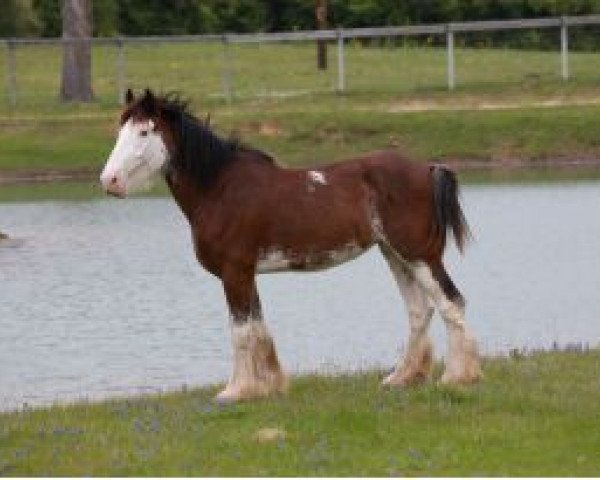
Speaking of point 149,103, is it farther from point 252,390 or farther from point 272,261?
point 252,390

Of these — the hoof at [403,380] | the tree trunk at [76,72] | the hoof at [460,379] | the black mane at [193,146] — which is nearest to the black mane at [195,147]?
the black mane at [193,146]

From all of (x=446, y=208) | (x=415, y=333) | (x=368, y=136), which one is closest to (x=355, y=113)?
(x=368, y=136)

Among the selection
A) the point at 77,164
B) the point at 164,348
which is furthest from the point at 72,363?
the point at 77,164

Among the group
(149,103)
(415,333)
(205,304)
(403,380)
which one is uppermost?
(149,103)

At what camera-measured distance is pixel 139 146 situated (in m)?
10.8

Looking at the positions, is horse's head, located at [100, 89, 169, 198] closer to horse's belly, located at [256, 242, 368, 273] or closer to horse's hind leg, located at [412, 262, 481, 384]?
horse's belly, located at [256, 242, 368, 273]

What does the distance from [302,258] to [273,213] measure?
33cm

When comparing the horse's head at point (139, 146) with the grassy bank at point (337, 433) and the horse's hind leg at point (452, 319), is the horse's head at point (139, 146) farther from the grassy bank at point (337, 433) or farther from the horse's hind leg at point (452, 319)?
the horse's hind leg at point (452, 319)

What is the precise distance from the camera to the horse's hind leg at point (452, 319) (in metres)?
11.1

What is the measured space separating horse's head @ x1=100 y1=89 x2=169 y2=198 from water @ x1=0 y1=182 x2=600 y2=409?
282 centimetres

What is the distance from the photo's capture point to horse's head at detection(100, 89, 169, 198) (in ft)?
35.3

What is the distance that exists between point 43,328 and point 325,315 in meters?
2.67

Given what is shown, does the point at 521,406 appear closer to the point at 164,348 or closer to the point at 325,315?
the point at 164,348

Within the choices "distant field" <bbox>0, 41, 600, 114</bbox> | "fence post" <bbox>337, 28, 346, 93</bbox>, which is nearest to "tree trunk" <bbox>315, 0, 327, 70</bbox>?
"distant field" <bbox>0, 41, 600, 114</bbox>
